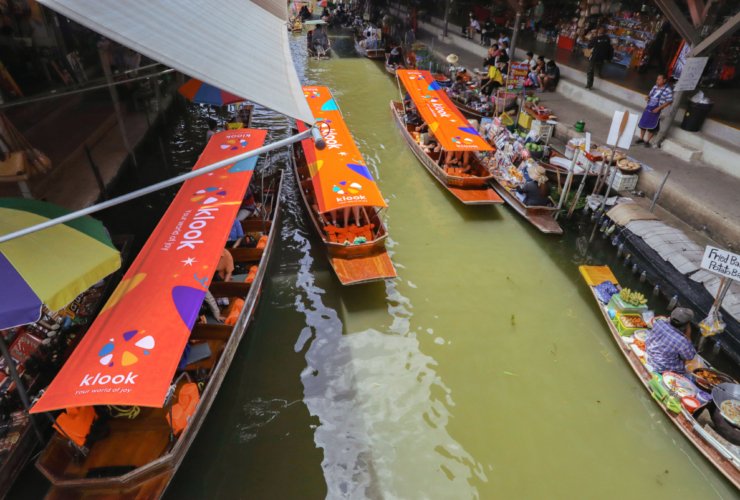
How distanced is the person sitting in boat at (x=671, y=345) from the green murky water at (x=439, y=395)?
631mm

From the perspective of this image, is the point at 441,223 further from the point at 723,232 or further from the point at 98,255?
the point at 98,255

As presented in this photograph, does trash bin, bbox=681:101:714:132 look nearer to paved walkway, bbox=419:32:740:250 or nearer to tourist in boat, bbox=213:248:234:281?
paved walkway, bbox=419:32:740:250

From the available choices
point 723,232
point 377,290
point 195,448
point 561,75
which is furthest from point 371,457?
point 561,75

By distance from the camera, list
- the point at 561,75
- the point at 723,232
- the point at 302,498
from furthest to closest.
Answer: the point at 561,75, the point at 723,232, the point at 302,498

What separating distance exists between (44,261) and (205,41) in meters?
3.36

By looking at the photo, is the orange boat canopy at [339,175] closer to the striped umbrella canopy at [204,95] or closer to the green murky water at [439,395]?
the green murky water at [439,395]

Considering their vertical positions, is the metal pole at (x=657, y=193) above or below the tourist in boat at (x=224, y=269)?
above

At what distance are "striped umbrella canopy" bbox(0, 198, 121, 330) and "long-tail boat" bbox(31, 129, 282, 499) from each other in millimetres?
859

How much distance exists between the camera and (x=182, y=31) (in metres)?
5.40

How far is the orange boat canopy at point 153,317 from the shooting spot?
5.06 meters

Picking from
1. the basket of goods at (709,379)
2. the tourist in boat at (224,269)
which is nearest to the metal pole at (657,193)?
the basket of goods at (709,379)

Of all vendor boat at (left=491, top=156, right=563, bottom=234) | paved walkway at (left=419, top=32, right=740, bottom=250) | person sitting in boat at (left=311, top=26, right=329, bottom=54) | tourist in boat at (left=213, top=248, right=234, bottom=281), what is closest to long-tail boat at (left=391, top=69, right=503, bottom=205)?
vendor boat at (left=491, top=156, right=563, bottom=234)

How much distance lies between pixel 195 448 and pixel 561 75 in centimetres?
1922

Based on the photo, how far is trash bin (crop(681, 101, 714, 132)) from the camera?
11961mm
